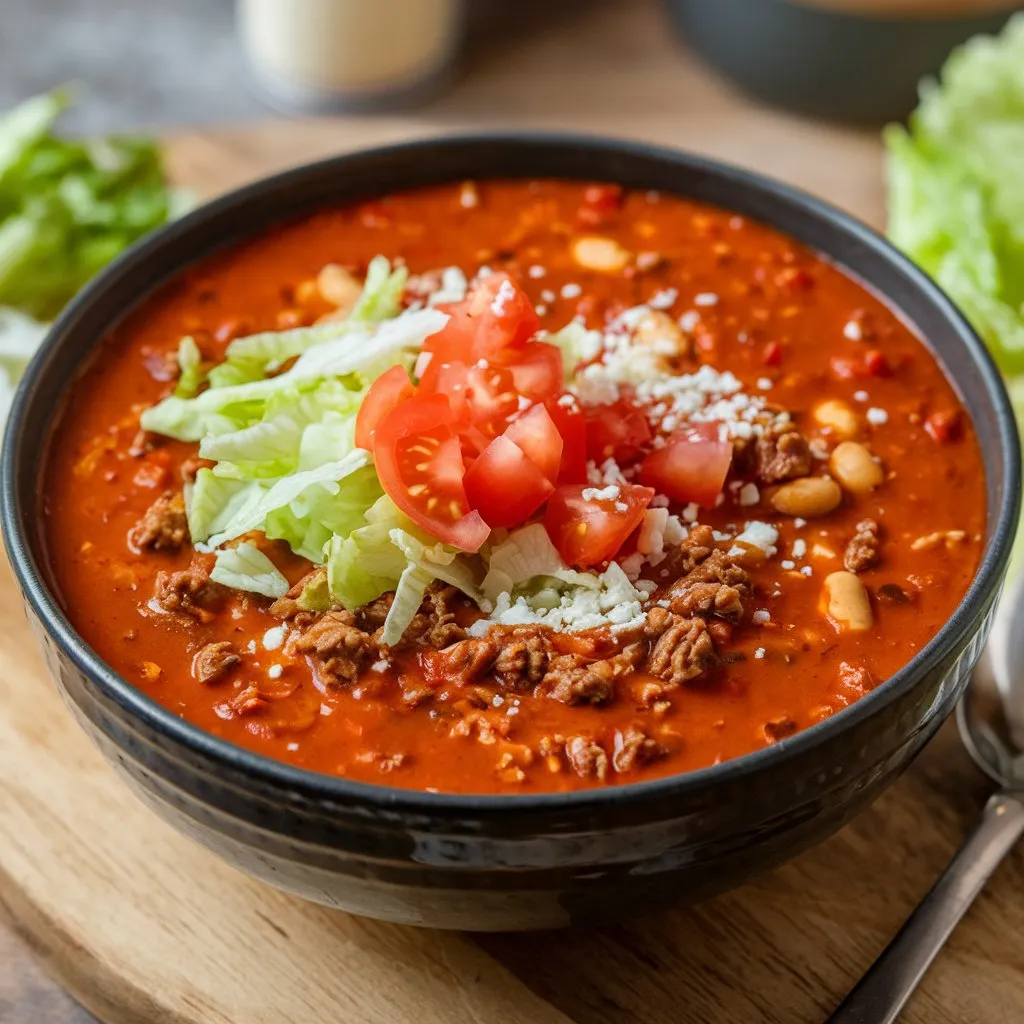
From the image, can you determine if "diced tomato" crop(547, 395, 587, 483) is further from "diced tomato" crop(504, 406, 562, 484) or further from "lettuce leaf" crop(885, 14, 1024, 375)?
"lettuce leaf" crop(885, 14, 1024, 375)

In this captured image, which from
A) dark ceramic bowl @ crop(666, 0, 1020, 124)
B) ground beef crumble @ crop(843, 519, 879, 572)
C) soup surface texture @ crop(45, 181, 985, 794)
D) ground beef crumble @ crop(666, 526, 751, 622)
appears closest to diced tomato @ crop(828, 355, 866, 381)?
soup surface texture @ crop(45, 181, 985, 794)

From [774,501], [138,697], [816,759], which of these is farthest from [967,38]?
[138,697]

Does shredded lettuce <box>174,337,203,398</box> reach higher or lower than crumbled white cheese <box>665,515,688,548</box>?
lower

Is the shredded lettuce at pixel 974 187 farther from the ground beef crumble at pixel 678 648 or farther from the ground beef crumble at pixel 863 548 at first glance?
the ground beef crumble at pixel 678 648

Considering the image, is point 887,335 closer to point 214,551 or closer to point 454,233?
point 454,233

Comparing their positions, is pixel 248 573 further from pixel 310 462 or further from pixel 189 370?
pixel 189 370

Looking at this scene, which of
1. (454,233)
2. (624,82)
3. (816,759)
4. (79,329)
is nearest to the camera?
(816,759)
